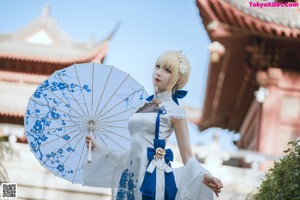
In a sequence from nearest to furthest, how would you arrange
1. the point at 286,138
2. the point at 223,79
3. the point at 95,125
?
the point at 95,125, the point at 286,138, the point at 223,79

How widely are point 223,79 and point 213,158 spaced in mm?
4660

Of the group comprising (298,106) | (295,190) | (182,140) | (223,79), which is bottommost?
(295,190)

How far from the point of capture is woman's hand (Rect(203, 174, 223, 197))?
11.2 ft

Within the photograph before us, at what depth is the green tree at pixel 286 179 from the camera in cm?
370

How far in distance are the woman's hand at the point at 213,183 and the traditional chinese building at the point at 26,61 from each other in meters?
15.2

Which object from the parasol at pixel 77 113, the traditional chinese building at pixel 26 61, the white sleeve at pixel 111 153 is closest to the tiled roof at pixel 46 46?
the traditional chinese building at pixel 26 61

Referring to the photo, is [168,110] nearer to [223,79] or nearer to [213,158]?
[213,158]

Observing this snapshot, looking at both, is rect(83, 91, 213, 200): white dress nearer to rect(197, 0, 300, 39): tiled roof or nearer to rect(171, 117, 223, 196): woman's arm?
rect(171, 117, 223, 196): woman's arm

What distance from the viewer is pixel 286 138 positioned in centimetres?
1149

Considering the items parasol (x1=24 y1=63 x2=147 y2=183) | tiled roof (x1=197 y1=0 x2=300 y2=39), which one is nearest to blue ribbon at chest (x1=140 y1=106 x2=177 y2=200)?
parasol (x1=24 y1=63 x2=147 y2=183)

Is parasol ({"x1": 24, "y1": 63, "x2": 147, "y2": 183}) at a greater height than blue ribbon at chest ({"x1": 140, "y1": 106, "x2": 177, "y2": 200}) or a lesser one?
greater

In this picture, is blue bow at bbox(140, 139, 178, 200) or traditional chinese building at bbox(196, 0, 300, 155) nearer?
blue bow at bbox(140, 139, 178, 200)

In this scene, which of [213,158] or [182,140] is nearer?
[182,140]

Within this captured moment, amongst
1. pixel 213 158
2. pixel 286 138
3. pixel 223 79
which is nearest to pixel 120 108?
pixel 213 158
